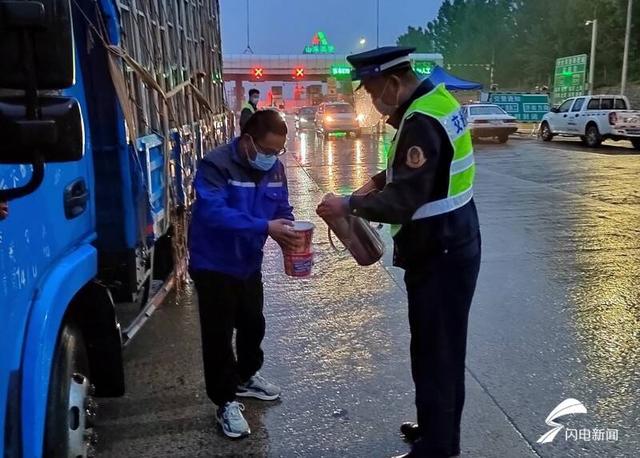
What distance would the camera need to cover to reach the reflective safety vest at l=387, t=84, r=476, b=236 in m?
2.68

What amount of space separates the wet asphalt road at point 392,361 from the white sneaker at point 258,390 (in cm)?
5

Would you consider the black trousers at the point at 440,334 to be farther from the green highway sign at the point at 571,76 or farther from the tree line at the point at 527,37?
the tree line at the point at 527,37

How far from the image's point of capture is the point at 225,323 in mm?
3373

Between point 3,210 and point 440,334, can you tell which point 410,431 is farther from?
point 3,210

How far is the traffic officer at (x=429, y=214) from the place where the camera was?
8.73 ft

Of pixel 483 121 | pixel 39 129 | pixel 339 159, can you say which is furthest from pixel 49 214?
pixel 483 121

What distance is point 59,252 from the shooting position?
2385 mm

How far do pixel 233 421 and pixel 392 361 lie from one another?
1.33 metres

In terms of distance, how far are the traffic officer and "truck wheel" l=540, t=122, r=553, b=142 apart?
24459mm

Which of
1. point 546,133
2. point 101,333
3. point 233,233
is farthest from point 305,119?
point 101,333

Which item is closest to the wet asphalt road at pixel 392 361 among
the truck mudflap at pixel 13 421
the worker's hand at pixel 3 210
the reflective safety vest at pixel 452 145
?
the reflective safety vest at pixel 452 145

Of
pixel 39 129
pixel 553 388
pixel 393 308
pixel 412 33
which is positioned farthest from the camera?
pixel 412 33

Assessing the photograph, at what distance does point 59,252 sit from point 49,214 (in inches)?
6.5

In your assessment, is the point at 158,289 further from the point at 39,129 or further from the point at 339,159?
the point at 339,159
